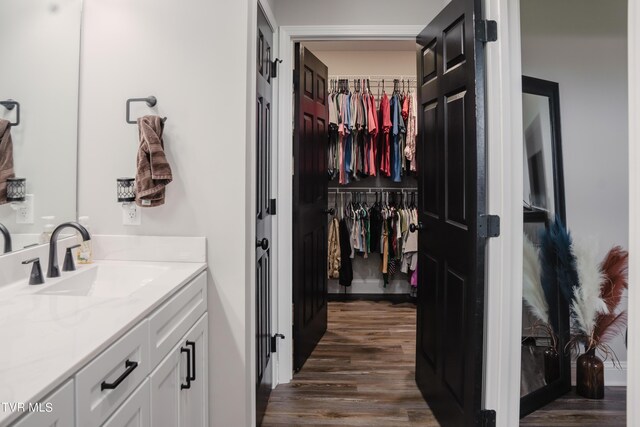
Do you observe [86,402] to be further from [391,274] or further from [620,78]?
[391,274]

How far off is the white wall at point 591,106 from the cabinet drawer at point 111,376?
2.52 meters

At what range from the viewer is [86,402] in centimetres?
92

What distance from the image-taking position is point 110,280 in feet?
5.66

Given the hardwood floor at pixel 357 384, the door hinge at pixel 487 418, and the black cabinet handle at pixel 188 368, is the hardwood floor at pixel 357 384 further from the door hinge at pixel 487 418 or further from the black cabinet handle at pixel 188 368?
the black cabinet handle at pixel 188 368

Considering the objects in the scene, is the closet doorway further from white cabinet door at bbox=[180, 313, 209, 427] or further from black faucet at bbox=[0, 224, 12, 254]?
black faucet at bbox=[0, 224, 12, 254]

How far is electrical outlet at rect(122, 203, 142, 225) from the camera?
1.89 metres

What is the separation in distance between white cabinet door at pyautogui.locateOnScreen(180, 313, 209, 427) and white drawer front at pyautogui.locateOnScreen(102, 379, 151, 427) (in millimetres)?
310

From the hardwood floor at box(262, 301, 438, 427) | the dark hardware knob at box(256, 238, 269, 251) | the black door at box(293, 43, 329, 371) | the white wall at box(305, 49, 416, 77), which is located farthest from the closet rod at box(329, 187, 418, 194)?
the dark hardware knob at box(256, 238, 269, 251)

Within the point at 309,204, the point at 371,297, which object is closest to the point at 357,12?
the point at 309,204

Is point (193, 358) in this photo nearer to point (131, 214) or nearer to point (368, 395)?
point (131, 214)

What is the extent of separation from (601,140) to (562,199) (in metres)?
0.45

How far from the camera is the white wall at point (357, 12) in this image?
2676 millimetres

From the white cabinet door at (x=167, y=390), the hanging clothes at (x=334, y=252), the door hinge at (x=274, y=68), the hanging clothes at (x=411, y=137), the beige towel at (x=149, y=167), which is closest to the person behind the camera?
the white cabinet door at (x=167, y=390)

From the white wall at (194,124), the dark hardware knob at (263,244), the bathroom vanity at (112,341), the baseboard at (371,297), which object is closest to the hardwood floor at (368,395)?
the white wall at (194,124)
